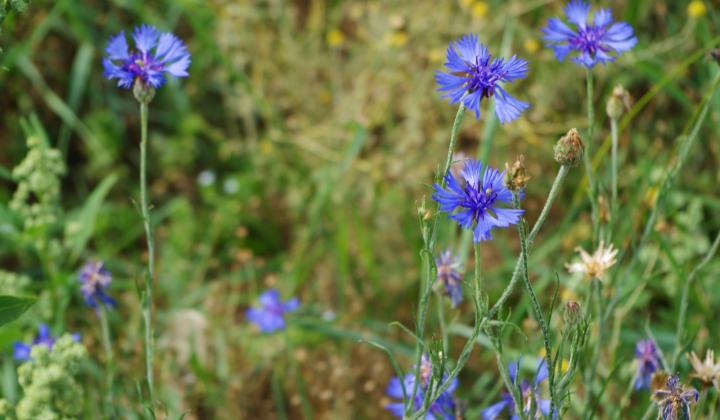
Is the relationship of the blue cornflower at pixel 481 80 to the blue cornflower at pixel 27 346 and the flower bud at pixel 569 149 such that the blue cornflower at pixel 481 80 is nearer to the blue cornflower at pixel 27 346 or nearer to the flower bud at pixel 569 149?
the flower bud at pixel 569 149

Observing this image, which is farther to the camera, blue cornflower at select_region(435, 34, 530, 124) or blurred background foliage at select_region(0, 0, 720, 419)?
blurred background foliage at select_region(0, 0, 720, 419)

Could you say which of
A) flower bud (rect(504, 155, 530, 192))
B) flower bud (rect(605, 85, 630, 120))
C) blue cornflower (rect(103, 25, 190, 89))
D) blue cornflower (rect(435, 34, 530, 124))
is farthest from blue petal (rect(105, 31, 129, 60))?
flower bud (rect(605, 85, 630, 120))

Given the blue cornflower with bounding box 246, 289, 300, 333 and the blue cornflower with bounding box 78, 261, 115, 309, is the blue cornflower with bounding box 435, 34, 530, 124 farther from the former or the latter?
the blue cornflower with bounding box 246, 289, 300, 333

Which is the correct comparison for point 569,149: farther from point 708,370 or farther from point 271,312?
point 271,312

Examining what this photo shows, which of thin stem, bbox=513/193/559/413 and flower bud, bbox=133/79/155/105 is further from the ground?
flower bud, bbox=133/79/155/105

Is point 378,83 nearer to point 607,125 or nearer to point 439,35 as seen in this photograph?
point 439,35

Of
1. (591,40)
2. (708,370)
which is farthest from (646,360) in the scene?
(591,40)
